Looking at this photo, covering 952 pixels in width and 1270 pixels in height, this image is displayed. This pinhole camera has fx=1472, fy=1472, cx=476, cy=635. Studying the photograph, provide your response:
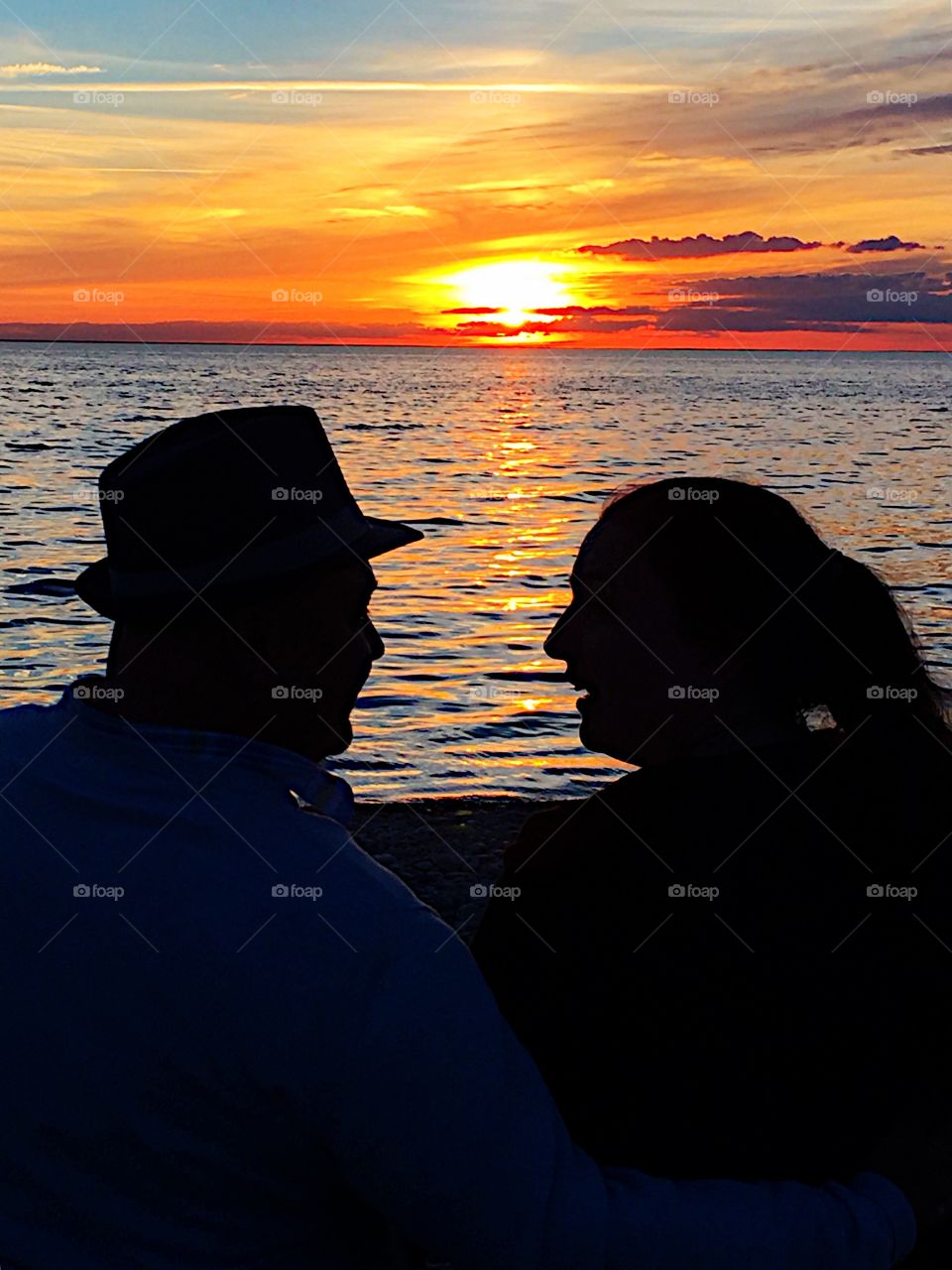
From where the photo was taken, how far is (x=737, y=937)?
1862 mm

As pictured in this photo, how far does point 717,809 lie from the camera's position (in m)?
1.87

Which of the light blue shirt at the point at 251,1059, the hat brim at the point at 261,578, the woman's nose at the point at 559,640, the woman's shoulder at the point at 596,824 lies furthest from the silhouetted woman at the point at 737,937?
the hat brim at the point at 261,578

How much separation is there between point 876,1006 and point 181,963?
0.94 meters

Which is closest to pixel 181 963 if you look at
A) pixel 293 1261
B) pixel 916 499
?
pixel 293 1261

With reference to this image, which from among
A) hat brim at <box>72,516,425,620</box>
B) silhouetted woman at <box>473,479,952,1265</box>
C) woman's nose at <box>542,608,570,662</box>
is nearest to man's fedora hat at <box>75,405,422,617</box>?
hat brim at <box>72,516,425,620</box>

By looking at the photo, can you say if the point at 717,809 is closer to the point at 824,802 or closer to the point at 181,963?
the point at 824,802

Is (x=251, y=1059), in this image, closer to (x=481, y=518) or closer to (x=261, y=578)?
(x=261, y=578)

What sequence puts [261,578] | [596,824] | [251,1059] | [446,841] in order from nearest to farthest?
1. [251,1059]
2. [261,578]
3. [596,824]
4. [446,841]

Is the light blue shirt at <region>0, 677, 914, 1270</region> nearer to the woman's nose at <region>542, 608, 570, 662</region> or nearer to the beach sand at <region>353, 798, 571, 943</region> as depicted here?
the woman's nose at <region>542, 608, 570, 662</region>

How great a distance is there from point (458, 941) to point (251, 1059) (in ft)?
0.75

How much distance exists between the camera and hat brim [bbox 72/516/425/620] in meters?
1.64

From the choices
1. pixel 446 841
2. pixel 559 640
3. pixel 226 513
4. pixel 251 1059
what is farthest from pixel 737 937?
pixel 446 841

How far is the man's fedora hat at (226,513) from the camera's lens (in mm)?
1649

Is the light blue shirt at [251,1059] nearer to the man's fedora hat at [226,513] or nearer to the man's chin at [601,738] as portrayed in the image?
the man's fedora hat at [226,513]
